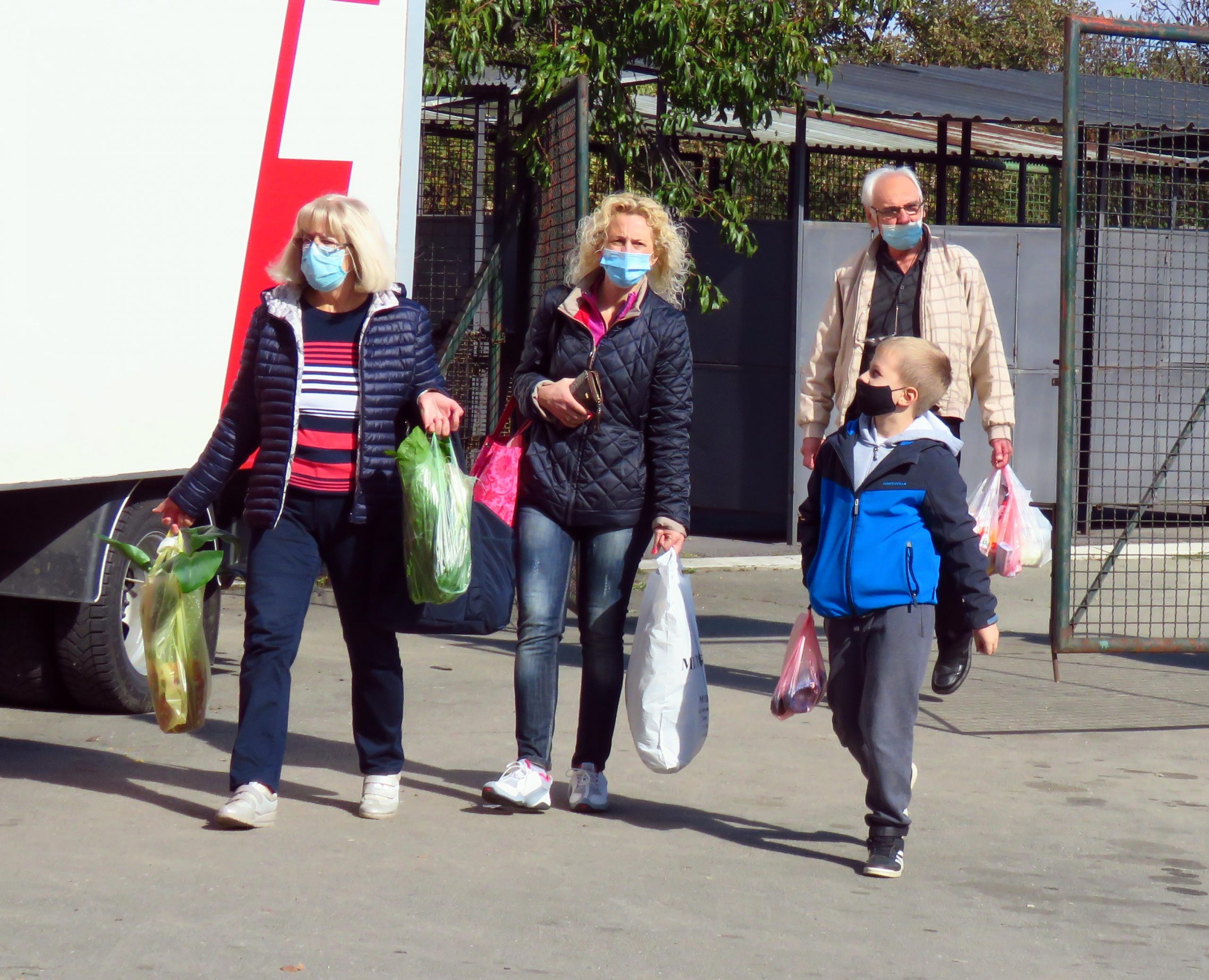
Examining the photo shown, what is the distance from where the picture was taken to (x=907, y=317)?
18.2 feet

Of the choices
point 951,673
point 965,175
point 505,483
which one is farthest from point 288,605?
point 965,175

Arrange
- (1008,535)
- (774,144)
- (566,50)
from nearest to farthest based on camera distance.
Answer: (1008,535)
(566,50)
(774,144)

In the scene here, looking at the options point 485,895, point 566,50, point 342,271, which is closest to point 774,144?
point 566,50

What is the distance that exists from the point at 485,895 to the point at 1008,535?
2.64m

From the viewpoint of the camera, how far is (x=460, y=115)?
9.77 metres

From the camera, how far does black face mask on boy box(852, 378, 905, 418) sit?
417 centimetres

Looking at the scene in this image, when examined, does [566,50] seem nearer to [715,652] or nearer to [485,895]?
[715,652]

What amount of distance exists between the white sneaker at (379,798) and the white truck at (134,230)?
1218mm

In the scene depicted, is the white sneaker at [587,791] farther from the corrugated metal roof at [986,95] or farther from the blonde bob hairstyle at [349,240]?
the corrugated metal roof at [986,95]

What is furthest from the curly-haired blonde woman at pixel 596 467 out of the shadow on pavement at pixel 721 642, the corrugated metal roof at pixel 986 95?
the corrugated metal roof at pixel 986 95

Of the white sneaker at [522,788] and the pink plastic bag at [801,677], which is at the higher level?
the pink plastic bag at [801,677]

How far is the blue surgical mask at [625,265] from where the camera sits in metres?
4.49

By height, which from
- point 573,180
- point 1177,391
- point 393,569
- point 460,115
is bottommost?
point 393,569

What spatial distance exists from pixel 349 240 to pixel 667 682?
1482 millimetres
